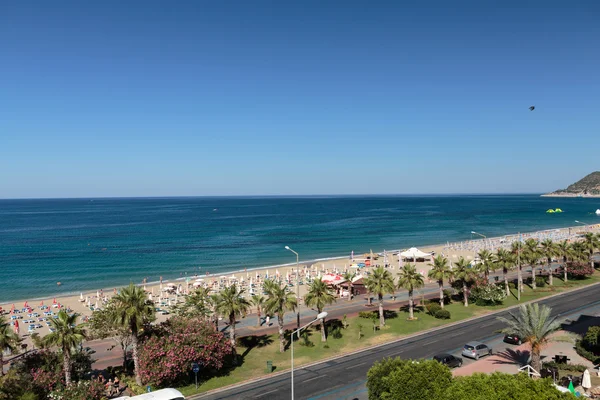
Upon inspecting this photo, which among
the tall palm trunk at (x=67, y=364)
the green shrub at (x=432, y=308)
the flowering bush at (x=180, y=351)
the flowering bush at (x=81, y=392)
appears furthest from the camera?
the green shrub at (x=432, y=308)

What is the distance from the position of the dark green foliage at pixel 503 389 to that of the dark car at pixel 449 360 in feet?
44.0

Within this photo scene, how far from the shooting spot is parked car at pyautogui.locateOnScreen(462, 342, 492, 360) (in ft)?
113

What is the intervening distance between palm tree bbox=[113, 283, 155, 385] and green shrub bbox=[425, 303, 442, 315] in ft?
110

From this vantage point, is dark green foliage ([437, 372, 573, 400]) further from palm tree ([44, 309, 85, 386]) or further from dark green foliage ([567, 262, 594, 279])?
dark green foliage ([567, 262, 594, 279])

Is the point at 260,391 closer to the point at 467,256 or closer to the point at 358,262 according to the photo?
the point at 358,262

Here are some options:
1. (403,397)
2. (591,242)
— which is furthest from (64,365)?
(591,242)

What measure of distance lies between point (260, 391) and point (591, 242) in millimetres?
65690

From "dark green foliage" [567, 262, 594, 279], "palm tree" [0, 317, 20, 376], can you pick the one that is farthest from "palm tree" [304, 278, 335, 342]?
"dark green foliage" [567, 262, 594, 279]

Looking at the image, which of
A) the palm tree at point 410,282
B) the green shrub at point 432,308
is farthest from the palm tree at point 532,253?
the palm tree at point 410,282

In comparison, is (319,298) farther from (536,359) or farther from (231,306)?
(536,359)

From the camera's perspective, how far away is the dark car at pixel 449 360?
3238 centimetres

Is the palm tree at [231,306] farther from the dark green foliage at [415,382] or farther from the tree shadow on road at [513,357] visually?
the tree shadow on road at [513,357]

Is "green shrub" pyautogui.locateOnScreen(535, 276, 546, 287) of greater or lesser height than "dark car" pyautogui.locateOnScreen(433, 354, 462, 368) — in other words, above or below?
below

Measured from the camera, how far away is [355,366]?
34188 millimetres
